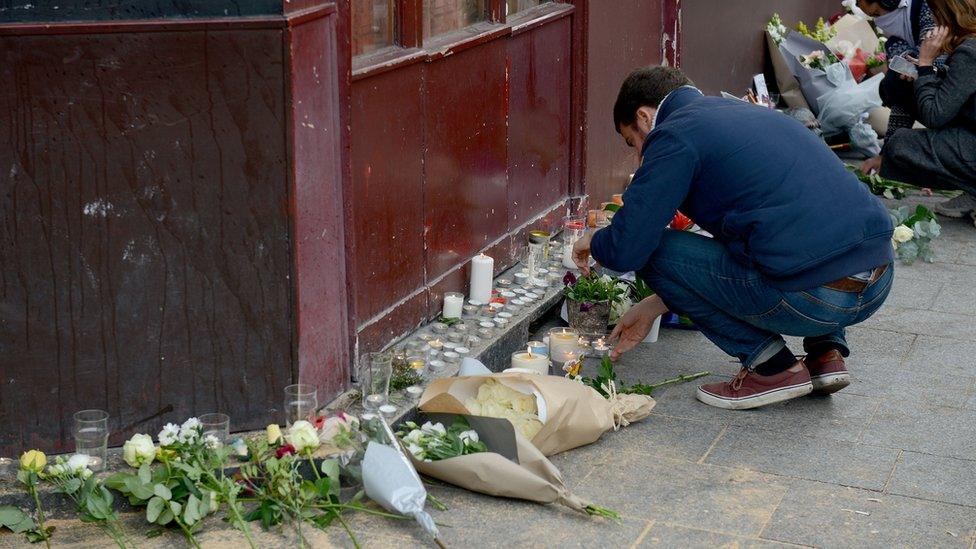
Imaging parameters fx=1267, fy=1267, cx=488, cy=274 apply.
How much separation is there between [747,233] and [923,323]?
1.65 meters

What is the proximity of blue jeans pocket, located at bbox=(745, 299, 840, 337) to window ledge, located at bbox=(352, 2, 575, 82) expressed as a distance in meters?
1.48

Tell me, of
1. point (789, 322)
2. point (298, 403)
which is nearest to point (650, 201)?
point (789, 322)

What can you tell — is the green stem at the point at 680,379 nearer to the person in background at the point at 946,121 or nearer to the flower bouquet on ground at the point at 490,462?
the flower bouquet on ground at the point at 490,462

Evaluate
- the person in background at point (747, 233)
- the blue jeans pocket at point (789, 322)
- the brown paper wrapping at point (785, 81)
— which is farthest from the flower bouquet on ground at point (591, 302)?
the brown paper wrapping at point (785, 81)

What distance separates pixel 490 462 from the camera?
3564 millimetres

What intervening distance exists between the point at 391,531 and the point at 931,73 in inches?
174

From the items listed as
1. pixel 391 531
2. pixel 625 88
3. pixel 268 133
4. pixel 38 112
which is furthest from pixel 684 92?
pixel 38 112

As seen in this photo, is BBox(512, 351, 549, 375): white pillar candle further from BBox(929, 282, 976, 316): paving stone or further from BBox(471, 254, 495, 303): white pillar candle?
BBox(929, 282, 976, 316): paving stone

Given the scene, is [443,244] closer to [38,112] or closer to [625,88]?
[625,88]

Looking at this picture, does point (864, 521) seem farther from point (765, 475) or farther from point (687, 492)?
point (687, 492)

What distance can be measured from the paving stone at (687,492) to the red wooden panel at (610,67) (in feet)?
8.73

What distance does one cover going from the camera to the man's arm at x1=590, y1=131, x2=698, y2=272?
401cm

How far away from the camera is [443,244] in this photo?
195 inches

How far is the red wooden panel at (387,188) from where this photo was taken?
424 centimetres
